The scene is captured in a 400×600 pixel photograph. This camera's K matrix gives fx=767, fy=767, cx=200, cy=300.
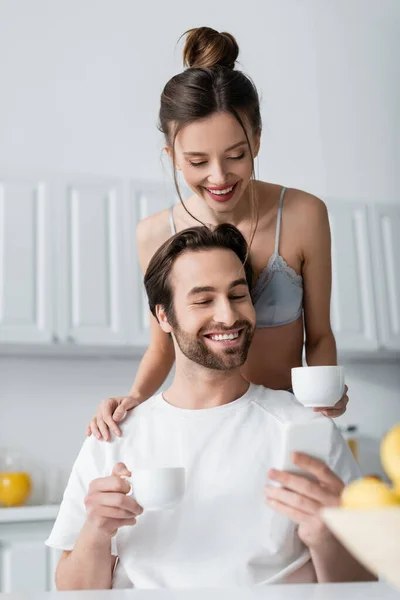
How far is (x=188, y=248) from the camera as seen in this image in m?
1.72

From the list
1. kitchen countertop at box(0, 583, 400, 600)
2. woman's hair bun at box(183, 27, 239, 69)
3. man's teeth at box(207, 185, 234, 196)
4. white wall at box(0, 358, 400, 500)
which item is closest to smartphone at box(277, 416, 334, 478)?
kitchen countertop at box(0, 583, 400, 600)

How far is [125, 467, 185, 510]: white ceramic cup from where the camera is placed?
44.6 inches

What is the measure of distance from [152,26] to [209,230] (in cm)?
253

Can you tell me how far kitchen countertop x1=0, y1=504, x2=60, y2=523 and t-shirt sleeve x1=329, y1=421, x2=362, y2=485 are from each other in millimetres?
1619

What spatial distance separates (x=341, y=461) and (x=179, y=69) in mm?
2939

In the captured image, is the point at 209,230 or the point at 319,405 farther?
the point at 209,230

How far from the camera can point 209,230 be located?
1713mm

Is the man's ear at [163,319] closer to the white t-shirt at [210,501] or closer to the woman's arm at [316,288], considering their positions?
the white t-shirt at [210,501]

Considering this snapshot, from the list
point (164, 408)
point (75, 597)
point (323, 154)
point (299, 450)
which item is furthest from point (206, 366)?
point (323, 154)

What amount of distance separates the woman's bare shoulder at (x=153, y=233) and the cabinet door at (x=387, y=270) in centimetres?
198

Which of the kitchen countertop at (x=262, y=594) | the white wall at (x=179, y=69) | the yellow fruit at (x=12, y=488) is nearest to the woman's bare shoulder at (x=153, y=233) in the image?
the kitchen countertop at (x=262, y=594)

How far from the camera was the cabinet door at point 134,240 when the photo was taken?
3.13 m

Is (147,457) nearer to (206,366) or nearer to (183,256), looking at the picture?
(206,366)

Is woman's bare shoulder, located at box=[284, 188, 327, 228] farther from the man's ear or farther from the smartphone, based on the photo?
the smartphone
